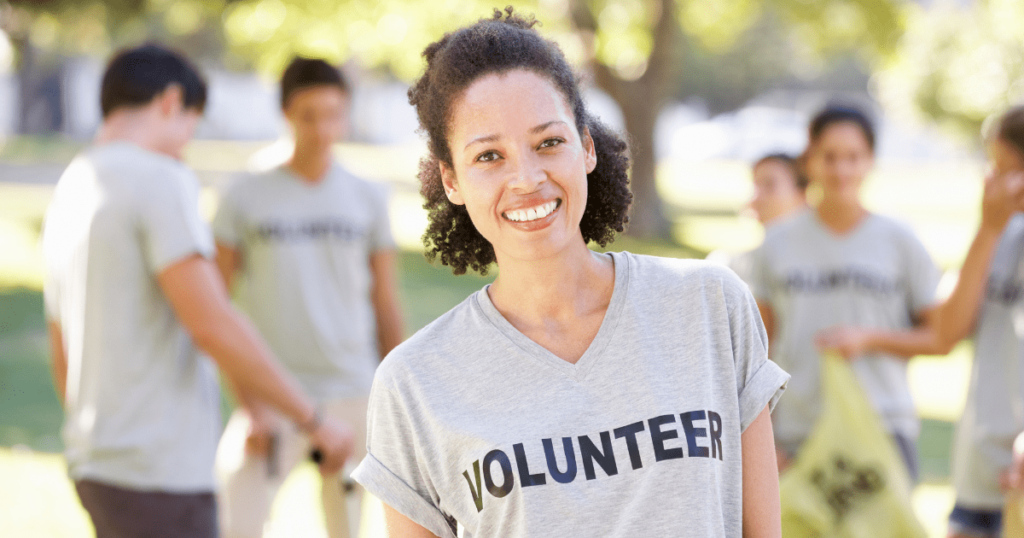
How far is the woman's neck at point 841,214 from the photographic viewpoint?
4.27m

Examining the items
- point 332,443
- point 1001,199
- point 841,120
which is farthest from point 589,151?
point 841,120

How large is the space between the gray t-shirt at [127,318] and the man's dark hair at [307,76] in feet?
4.15

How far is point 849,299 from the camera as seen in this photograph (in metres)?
4.14

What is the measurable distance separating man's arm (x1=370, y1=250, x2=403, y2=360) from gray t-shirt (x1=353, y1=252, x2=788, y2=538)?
2.63 meters

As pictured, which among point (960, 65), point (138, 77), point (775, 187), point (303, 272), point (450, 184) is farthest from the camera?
point (960, 65)

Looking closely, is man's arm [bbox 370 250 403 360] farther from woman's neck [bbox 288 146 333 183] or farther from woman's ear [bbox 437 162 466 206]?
woman's ear [bbox 437 162 466 206]

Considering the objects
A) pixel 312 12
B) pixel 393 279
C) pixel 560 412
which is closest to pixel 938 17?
pixel 312 12

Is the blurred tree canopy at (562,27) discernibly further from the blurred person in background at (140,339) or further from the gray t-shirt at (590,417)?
the gray t-shirt at (590,417)

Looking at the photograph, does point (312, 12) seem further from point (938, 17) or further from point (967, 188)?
point (967, 188)

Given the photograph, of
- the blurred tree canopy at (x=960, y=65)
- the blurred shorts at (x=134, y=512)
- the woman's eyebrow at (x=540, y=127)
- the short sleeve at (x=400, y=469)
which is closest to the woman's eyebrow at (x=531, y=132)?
the woman's eyebrow at (x=540, y=127)

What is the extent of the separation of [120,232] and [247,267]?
1315 millimetres

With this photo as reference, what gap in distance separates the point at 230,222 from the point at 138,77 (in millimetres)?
1083

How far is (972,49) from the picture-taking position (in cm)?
2289

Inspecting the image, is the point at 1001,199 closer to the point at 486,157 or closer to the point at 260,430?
the point at 486,157
